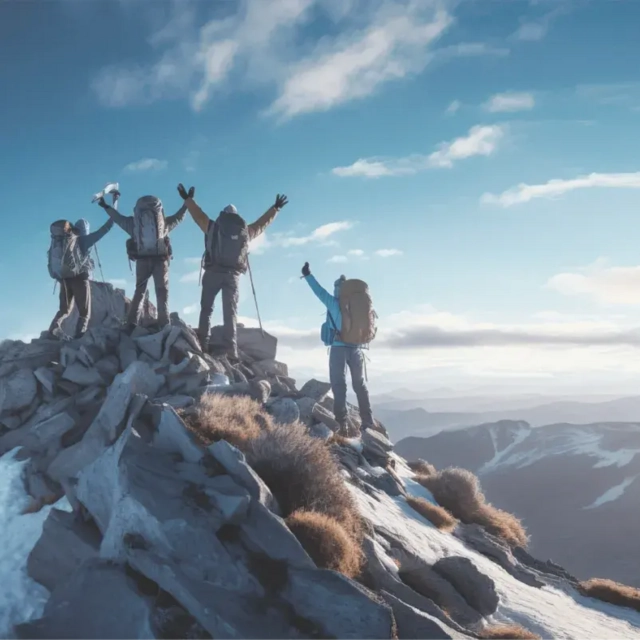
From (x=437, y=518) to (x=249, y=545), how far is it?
8633 mm

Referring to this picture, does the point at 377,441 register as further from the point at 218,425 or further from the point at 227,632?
the point at 227,632

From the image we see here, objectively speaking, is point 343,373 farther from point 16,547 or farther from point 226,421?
point 16,547

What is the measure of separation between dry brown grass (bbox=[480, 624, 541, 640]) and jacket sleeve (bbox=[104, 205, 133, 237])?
13.6m

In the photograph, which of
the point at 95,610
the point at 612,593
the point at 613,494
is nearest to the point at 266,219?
the point at 95,610

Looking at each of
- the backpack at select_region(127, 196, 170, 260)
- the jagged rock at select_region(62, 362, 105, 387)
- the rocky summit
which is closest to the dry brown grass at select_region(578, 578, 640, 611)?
the rocky summit

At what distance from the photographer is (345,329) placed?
49.5ft

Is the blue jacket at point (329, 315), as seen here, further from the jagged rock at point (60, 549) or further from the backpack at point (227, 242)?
the jagged rock at point (60, 549)

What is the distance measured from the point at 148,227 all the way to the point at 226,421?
7.95 meters

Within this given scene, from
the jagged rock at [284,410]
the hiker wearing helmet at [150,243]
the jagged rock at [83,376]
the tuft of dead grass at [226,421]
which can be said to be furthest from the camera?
the hiker wearing helmet at [150,243]

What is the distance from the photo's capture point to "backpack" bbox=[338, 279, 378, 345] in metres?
15.1

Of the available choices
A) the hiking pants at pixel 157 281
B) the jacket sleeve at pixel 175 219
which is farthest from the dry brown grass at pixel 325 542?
the jacket sleeve at pixel 175 219

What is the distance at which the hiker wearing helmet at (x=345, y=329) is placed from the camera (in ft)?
49.5

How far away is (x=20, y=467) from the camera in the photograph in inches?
481

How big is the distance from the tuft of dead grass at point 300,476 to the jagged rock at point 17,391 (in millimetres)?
8604
